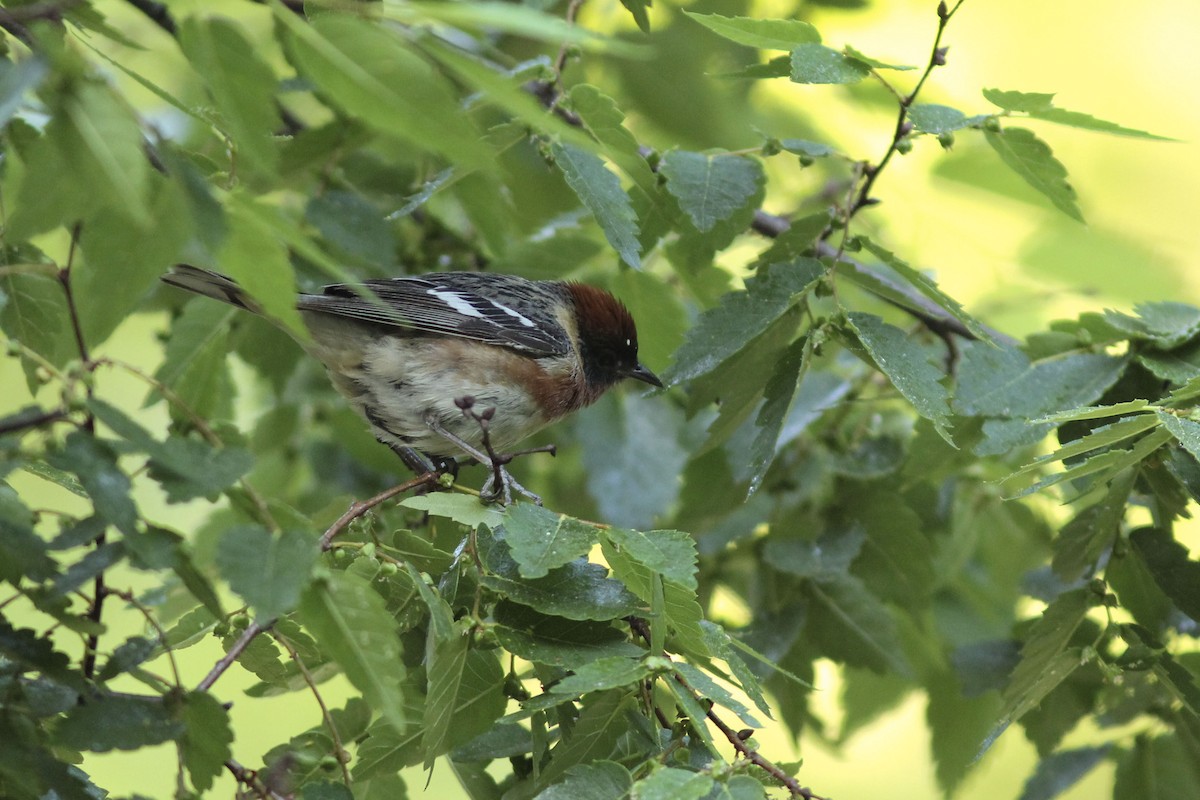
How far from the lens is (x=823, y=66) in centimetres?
278

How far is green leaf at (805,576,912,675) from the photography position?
371 centimetres

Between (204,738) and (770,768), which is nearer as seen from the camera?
(204,738)

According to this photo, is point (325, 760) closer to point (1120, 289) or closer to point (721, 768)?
point (721, 768)

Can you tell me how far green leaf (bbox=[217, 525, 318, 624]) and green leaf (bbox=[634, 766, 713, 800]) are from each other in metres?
0.73

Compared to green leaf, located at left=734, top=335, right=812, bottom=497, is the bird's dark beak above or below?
below

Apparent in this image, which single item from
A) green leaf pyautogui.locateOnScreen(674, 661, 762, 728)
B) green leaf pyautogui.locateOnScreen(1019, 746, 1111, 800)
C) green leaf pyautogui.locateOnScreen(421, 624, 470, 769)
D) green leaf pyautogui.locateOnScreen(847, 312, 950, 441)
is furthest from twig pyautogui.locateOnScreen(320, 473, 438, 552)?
green leaf pyautogui.locateOnScreen(1019, 746, 1111, 800)

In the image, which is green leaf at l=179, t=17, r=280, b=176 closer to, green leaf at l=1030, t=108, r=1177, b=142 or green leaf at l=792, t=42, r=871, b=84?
green leaf at l=792, t=42, r=871, b=84

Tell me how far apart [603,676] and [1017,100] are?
1.87 m

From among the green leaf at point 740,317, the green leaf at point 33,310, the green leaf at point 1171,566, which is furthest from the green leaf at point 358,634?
the green leaf at point 1171,566

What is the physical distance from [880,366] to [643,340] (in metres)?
1.33

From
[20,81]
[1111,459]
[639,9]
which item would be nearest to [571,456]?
[639,9]

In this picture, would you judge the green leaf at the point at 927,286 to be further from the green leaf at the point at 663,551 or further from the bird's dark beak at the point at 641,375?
the bird's dark beak at the point at 641,375

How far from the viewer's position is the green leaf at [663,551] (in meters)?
2.22

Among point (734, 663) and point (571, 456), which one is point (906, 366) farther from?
point (571, 456)
